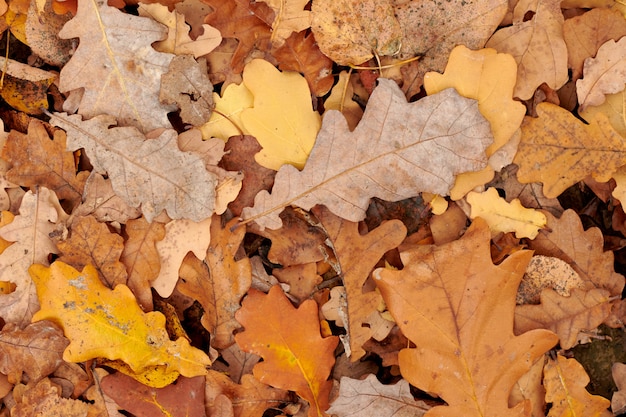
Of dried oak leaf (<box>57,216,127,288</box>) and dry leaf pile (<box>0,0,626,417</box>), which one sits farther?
dried oak leaf (<box>57,216,127,288</box>)

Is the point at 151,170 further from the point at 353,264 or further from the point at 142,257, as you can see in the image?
the point at 353,264

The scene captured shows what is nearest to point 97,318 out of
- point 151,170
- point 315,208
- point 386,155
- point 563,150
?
point 151,170

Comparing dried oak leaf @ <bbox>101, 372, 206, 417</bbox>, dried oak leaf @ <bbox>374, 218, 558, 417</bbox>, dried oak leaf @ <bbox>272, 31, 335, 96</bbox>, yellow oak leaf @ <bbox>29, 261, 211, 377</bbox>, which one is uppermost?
dried oak leaf @ <bbox>272, 31, 335, 96</bbox>

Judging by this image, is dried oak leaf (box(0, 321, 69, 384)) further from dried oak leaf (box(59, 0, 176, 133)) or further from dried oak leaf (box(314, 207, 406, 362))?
dried oak leaf (box(314, 207, 406, 362))

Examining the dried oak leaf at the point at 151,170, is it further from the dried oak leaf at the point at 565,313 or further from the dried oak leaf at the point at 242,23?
the dried oak leaf at the point at 565,313

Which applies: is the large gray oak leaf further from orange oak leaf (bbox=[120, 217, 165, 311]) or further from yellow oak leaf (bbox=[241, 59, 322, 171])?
orange oak leaf (bbox=[120, 217, 165, 311])

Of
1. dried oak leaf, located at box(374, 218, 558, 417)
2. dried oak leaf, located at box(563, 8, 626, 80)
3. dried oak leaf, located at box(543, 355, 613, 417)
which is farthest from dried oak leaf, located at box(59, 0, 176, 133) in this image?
dried oak leaf, located at box(543, 355, 613, 417)

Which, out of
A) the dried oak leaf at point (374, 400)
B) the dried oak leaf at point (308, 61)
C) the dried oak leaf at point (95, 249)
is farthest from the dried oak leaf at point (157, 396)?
the dried oak leaf at point (308, 61)

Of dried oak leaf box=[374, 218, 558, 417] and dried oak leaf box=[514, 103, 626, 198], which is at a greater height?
dried oak leaf box=[514, 103, 626, 198]

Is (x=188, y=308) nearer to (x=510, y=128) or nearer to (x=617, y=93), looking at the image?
(x=510, y=128)
